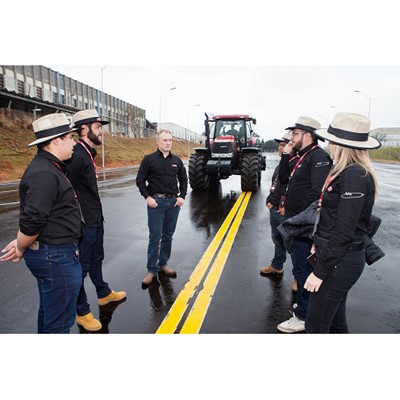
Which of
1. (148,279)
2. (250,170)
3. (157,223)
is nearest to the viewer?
(148,279)

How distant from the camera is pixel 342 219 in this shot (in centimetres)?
221

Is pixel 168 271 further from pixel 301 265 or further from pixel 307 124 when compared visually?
pixel 307 124

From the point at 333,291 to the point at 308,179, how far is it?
4.56 ft

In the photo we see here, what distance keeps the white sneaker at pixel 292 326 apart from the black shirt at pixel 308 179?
3.73 feet

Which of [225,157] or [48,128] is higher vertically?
[48,128]

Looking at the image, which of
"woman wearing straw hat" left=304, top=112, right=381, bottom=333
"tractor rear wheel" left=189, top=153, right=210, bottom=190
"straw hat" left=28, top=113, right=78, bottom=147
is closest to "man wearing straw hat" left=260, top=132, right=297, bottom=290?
"woman wearing straw hat" left=304, top=112, right=381, bottom=333

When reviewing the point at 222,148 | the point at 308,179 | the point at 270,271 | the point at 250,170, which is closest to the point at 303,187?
the point at 308,179

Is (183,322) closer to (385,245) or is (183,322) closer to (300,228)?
(300,228)

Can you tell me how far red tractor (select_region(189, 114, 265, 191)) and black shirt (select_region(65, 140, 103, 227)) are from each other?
8595 mm

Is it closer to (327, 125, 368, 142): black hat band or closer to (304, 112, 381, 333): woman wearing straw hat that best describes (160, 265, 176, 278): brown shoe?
(304, 112, 381, 333): woman wearing straw hat

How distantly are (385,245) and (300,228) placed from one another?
4086 mm

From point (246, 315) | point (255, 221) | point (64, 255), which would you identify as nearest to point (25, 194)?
point (64, 255)

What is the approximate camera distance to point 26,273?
15.4 feet

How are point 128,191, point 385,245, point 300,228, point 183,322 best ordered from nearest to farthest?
1. point 300,228
2. point 183,322
3. point 385,245
4. point 128,191
